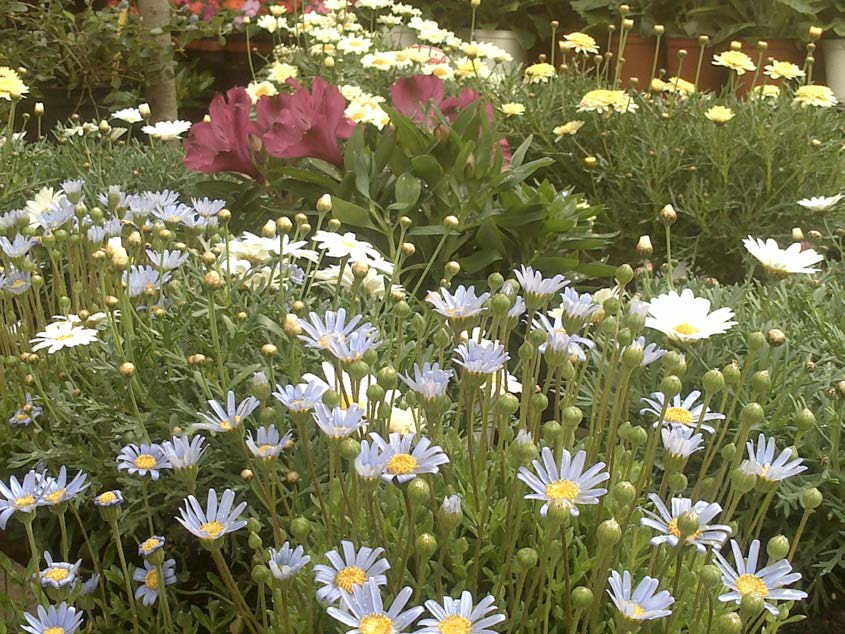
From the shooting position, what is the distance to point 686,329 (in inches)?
38.1

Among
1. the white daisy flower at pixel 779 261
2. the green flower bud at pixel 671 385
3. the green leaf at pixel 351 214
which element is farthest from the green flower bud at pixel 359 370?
the green leaf at pixel 351 214

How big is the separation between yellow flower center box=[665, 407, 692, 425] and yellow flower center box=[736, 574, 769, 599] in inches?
7.8

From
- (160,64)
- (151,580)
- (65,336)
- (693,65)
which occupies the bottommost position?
(693,65)

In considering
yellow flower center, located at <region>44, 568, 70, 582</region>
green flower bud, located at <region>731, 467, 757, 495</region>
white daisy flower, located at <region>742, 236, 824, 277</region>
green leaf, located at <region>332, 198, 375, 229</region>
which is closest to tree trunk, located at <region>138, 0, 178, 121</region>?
green leaf, located at <region>332, 198, 375, 229</region>

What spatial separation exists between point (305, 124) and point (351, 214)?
0.24m

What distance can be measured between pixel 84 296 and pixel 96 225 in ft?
0.40

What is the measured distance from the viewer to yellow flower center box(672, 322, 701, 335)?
96 cm

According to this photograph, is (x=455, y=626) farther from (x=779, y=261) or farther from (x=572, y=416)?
(x=779, y=261)

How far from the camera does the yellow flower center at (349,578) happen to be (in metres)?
0.66

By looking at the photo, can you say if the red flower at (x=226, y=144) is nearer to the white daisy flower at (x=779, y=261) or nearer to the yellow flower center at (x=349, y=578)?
the white daisy flower at (x=779, y=261)

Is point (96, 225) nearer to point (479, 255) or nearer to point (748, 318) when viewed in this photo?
point (479, 255)

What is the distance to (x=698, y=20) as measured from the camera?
3.72 meters

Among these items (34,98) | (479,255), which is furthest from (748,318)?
(34,98)

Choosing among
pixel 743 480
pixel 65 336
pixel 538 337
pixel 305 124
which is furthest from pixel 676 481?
pixel 305 124
